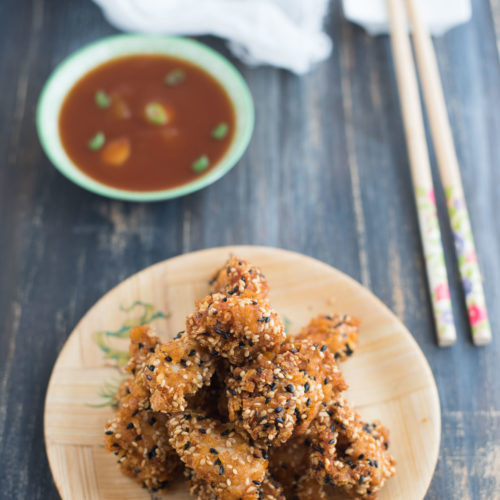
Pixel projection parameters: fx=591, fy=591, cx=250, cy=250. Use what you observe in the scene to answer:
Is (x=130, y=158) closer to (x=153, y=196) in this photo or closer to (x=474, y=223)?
(x=153, y=196)

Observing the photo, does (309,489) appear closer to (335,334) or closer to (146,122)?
(335,334)

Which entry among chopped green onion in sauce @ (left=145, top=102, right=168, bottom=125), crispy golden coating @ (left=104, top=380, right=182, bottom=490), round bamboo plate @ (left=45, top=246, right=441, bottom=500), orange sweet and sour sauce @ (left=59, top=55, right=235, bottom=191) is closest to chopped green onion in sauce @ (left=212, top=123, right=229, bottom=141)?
orange sweet and sour sauce @ (left=59, top=55, right=235, bottom=191)

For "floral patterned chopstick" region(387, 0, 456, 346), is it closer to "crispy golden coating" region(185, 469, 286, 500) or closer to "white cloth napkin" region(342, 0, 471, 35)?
"white cloth napkin" region(342, 0, 471, 35)

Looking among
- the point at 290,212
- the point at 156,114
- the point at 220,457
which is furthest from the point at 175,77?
the point at 220,457

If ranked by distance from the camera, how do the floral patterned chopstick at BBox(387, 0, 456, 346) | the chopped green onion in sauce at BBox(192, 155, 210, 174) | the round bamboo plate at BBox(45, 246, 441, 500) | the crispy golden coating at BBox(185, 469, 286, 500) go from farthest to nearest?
the chopped green onion in sauce at BBox(192, 155, 210, 174) < the floral patterned chopstick at BBox(387, 0, 456, 346) < the round bamboo plate at BBox(45, 246, 441, 500) < the crispy golden coating at BBox(185, 469, 286, 500)

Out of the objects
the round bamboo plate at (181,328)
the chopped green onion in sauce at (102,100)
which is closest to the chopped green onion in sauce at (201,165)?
the round bamboo plate at (181,328)

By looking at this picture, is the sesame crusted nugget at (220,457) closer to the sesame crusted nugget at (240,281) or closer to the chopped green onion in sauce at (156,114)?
the sesame crusted nugget at (240,281)
